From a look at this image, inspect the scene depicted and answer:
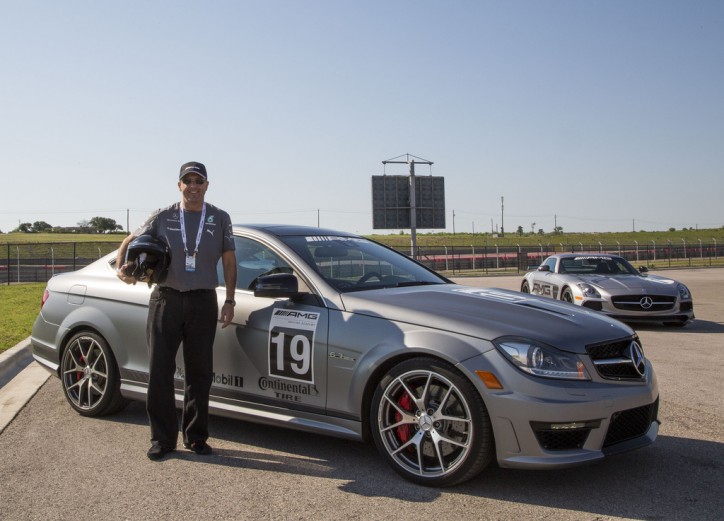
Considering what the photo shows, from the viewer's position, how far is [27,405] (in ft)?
20.0

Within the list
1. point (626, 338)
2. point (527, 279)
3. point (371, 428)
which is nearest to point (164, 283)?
point (371, 428)

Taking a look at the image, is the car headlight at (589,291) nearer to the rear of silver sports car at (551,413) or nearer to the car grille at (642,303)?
the car grille at (642,303)

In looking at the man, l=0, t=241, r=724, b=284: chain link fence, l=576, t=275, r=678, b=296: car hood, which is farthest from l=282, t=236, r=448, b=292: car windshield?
l=0, t=241, r=724, b=284: chain link fence

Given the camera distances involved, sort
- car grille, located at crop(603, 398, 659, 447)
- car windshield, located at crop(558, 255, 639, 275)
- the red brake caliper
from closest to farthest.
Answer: car grille, located at crop(603, 398, 659, 447)
the red brake caliper
car windshield, located at crop(558, 255, 639, 275)

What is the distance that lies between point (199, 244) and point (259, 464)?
4.66 ft

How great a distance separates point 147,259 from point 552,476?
2717 mm

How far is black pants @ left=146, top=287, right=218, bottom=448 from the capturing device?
14.9 ft

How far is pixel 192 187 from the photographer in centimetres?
466

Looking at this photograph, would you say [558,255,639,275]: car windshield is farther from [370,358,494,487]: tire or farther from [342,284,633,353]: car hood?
[370,358,494,487]: tire

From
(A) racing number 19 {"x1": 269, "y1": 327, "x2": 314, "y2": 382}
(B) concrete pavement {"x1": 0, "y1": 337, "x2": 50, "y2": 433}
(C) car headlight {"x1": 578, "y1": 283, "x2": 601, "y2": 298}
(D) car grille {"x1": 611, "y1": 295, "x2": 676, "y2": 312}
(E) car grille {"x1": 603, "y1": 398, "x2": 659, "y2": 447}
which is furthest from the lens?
(C) car headlight {"x1": 578, "y1": 283, "x2": 601, "y2": 298}

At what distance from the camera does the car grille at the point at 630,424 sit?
3814mm

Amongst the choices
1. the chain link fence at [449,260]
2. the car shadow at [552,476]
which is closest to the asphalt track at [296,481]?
the car shadow at [552,476]

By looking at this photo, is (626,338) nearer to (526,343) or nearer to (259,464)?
(526,343)

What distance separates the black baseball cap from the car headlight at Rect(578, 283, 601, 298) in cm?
840
